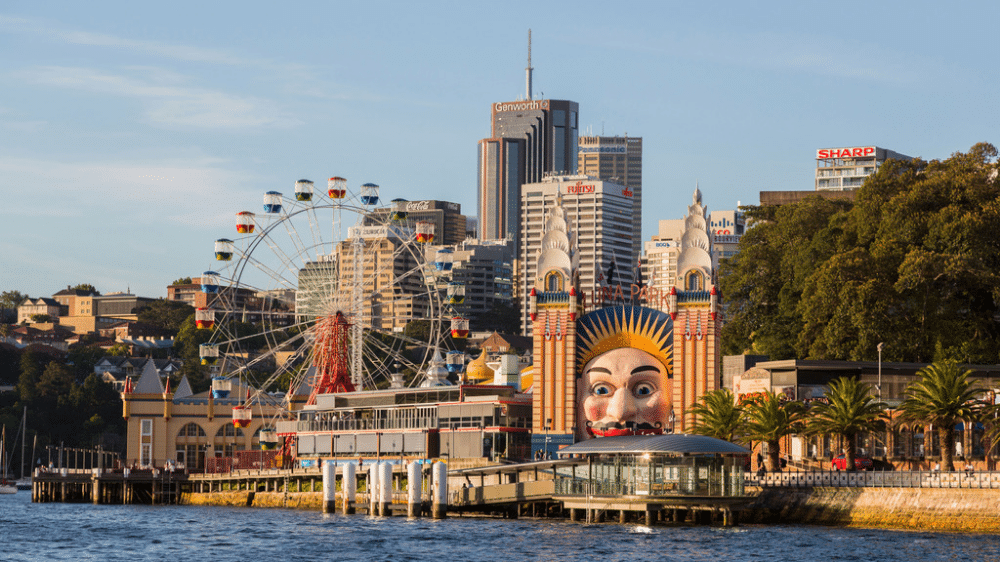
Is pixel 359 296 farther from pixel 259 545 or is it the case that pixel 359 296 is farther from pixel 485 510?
pixel 259 545

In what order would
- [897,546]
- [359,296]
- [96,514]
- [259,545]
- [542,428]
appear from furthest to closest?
[359,296], [96,514], [542,428], [259,545], [897,546]

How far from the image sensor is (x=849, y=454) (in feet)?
297

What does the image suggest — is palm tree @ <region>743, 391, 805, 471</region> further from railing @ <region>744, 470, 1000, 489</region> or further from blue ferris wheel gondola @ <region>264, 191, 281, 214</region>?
blue ferris wheel gondola @ <region>264, 191, 281, 214</region>

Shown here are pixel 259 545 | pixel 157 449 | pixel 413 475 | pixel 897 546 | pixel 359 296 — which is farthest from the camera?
pixel 157 449

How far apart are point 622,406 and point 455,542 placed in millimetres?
28336

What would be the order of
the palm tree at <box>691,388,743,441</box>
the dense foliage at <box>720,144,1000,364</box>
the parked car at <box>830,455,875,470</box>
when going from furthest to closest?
the dense foliage at <box>720,144,1000,364</box> → the palm tree at <box>691,388,743,441</box> → the parked car at <box>830,455,875,470</box>

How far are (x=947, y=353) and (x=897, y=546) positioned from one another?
43169 mm

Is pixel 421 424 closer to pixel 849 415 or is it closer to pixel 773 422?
pixel 773 422

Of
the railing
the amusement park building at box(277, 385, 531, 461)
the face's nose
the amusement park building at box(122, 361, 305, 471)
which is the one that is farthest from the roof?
the amusement park building at box(122, 361, 305, 471)

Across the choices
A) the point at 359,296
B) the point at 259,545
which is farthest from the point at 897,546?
the point at 359,296

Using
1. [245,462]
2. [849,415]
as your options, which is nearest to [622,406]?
[849,415]

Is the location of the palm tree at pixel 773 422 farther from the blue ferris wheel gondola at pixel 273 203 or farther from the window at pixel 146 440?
the window at pixel 146 440

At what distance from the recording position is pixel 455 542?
271 feet

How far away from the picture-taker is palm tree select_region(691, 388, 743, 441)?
319ft
